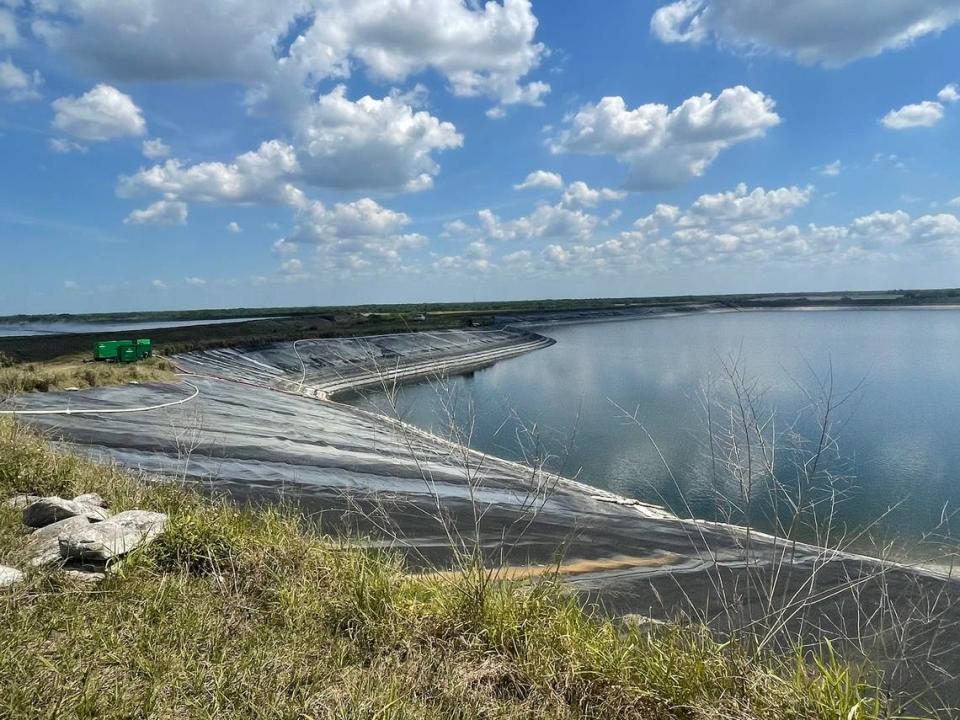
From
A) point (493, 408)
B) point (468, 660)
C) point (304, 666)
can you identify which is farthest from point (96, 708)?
point (493, 408)

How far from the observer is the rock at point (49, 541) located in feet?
16.6

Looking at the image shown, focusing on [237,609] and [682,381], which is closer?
[237,609]

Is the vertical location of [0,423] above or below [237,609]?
above

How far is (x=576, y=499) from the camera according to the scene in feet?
46.6

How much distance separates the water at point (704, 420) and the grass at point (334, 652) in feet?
4.45

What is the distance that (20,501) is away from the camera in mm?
6691

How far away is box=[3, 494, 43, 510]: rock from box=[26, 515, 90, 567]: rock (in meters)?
0.97

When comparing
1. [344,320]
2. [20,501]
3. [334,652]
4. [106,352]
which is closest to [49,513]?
[20,501]

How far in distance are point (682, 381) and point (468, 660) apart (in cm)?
3343

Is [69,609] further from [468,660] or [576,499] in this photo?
[576,499]

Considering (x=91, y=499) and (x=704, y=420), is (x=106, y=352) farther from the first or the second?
(x=704, y=420)

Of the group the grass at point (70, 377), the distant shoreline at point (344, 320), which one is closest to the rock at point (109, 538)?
the grass at point (70, 377)

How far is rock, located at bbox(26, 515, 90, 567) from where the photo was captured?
5.05 metres

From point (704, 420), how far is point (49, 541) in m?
7.48
